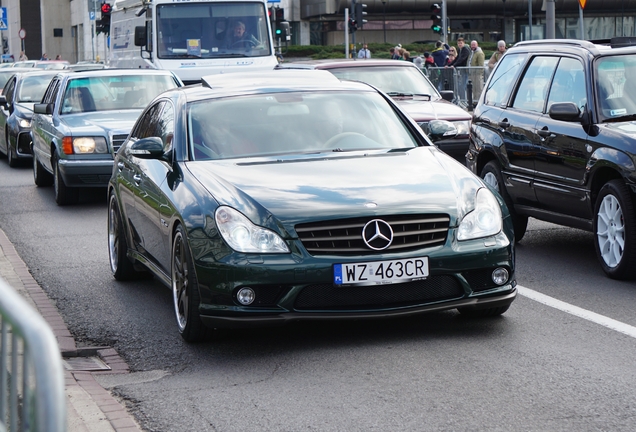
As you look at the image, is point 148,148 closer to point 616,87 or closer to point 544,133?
point 544,133

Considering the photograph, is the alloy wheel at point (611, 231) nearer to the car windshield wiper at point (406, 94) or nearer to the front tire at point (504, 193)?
the front tire at point (504, 193)

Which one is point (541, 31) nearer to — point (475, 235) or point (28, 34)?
point (28, 34)

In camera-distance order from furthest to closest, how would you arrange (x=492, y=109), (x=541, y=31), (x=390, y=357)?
(x=541, y=31), (x=492, y=109), (x=390, y=357)

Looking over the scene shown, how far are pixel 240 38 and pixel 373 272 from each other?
17.0m

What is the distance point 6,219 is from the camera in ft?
43.9

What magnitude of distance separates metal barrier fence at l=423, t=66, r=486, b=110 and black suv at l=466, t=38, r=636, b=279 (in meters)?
17.6

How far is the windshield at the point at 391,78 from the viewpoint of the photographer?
1683 cm

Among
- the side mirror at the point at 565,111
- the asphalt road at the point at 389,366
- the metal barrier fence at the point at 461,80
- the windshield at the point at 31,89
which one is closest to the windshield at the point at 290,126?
the asphalt road at the point at 389,366

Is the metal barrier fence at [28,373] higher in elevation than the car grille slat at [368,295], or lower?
higher

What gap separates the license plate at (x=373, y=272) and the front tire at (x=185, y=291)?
32.8 inches

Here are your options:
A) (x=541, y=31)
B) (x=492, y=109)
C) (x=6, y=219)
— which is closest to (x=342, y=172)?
(x=492, y=109)

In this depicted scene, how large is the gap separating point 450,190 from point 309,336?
117 cm

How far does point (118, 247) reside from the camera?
29.0 ft

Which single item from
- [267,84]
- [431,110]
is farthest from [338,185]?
[431,110]
